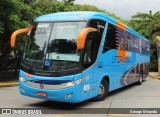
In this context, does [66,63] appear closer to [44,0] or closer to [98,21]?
[98,21]

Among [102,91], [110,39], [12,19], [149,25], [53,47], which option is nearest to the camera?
[53,47]

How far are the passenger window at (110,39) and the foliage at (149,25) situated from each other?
22.7m

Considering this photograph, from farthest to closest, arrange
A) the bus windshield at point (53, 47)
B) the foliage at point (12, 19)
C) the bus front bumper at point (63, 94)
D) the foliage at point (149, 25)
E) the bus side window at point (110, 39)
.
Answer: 1. the foliage at point (149, 25)
2. the foliage at point (12, 19)
3. the bus side window at point (110, 39)
4. the bus windshield at point (53, 47)
5. the bus front bumper at point (63, 94)

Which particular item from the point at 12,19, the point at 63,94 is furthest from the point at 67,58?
the point at 12,19

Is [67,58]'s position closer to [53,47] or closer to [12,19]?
[53,47]

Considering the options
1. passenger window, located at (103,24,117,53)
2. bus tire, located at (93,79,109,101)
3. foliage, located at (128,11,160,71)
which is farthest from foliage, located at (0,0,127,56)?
foliage, located at (128,11,160,71)

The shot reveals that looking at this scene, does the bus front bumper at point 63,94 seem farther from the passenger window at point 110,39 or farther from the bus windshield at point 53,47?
→ the passenger window at point 110,39

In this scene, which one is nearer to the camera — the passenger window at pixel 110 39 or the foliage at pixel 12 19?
the passenger window at pixel 110 39

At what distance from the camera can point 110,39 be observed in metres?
12.0

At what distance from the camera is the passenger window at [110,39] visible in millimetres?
11547

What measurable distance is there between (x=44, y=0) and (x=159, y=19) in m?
14.1

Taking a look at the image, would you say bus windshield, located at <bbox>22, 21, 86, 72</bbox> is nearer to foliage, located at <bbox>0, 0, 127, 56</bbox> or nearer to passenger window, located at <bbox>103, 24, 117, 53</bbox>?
passenger window, located at <bbox>103, 24, 117, 53</bbox>

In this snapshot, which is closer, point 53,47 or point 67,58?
point 67,58

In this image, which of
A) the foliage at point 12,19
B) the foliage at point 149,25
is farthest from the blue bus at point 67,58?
the foliage at point 149,25
